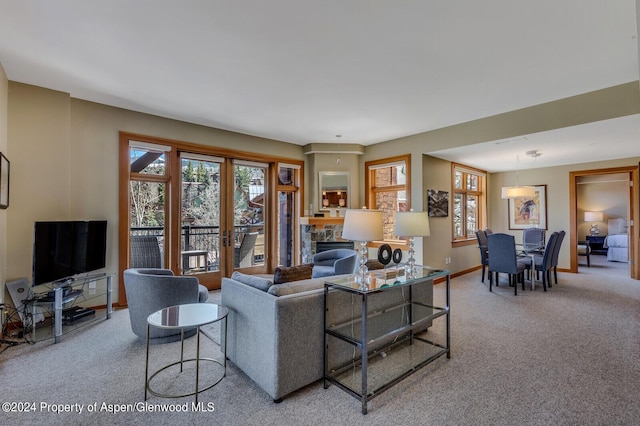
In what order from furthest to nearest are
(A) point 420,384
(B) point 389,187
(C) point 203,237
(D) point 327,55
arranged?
(B) point 389,187
(C) point 203,237
(D) point 327,55
(A) point 420,384

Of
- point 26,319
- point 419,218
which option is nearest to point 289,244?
point 419,218

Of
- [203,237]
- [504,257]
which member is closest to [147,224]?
[203,237]

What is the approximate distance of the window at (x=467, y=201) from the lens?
683cm

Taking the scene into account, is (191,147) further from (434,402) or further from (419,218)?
(434,402)

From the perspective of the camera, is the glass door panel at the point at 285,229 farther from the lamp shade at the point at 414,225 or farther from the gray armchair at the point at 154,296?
the lamp shade at the point at 414,225

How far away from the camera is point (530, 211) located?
7461 millimetres

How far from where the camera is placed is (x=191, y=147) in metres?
5.03

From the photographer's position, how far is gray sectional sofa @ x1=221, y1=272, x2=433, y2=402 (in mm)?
2137

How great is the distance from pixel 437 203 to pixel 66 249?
5756 mm

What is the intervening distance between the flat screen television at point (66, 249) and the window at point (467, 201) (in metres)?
6.22

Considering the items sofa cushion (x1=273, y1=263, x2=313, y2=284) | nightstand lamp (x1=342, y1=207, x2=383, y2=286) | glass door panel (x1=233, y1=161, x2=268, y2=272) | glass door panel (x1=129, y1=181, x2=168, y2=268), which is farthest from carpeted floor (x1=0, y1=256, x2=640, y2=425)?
glass door panel (x1=233, y1=161, x2=268, y2=272)

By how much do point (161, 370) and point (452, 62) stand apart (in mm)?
3859

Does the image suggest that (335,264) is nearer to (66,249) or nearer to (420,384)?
(420,384)

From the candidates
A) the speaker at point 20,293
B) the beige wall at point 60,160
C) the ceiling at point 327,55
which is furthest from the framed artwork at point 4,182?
the ceiling at point 327,55
